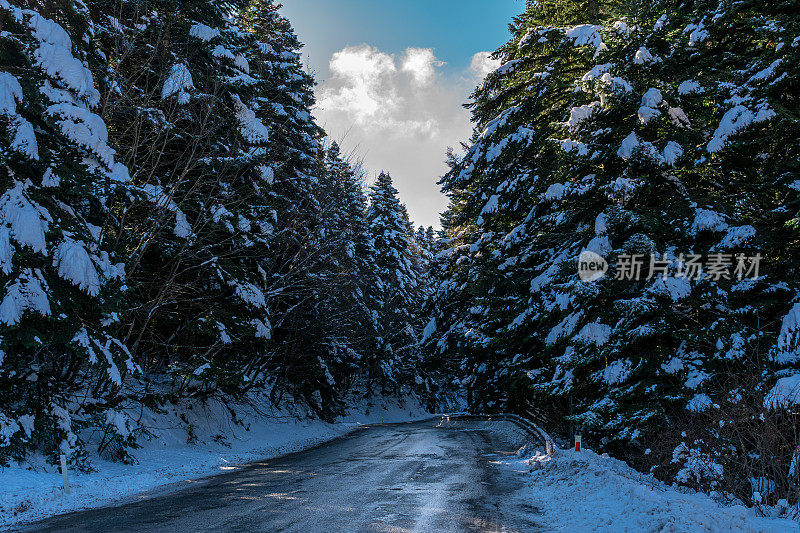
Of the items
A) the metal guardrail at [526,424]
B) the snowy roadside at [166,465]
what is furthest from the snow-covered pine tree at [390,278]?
the snowy roadside at [166,465]

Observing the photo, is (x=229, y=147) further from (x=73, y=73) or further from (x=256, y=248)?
(x=73, y=73)

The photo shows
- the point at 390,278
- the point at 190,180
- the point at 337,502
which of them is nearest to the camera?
the point at 337,502

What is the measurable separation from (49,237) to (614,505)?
10.0 meters

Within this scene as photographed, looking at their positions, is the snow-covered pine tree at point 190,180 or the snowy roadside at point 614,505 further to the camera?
the snow-covered pine tree at point 190,180

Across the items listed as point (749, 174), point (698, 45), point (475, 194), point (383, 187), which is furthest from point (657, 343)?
point (383, 187)

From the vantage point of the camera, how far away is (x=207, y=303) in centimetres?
1448

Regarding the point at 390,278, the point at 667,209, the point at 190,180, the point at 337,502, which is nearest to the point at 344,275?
the point at 190,180

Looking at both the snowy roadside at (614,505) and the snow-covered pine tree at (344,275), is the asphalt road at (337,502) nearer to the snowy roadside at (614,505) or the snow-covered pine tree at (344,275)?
the snowy roadside at (614,505)

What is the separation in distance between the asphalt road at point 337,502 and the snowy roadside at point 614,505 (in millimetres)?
420

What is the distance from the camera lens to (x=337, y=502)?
7.86 m

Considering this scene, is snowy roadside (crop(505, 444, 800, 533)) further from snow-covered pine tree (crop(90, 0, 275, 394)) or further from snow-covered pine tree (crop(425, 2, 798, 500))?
snow-covered pine tree (crop(90, 0, 275, 394))

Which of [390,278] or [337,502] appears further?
[390,278]

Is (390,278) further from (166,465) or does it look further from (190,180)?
(166,465)

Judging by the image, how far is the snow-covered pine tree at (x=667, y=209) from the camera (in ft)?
35.5
